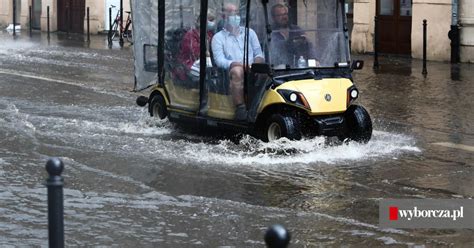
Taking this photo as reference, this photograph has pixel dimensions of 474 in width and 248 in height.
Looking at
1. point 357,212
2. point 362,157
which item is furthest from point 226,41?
point 357,212

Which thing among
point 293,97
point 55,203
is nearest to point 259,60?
point 293,97

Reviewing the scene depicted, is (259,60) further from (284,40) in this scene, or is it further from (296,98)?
(296,98)

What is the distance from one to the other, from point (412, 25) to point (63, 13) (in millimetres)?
19745

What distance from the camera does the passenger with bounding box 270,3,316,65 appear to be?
1108 cm

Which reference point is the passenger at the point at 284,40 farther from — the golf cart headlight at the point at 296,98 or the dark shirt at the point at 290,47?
the golf cart headlight at the point at 296,98

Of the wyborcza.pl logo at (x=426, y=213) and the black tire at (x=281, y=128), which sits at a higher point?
the black tire at (x=281, y=128)

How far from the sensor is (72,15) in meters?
38.8

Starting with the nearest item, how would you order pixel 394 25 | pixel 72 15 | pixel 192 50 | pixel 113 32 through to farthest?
pixel 192 50
pixel 394 25
pixel 113 32
pixel 72 15

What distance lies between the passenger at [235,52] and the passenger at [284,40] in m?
0.20

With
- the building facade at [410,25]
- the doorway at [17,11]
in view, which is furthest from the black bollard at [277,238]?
the doorway at [17,11]

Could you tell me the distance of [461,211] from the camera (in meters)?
8.14

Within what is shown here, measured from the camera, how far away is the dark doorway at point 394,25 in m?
24.1

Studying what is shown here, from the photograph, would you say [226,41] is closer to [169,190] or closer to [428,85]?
[169,190]

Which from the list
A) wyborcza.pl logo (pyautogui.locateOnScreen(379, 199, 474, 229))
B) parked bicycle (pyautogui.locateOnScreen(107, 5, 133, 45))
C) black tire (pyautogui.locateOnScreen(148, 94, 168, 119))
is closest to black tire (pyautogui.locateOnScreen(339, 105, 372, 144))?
wyborcza.pl logo (pyautogui.locateOnScreen(379, 199, 474, 229))
